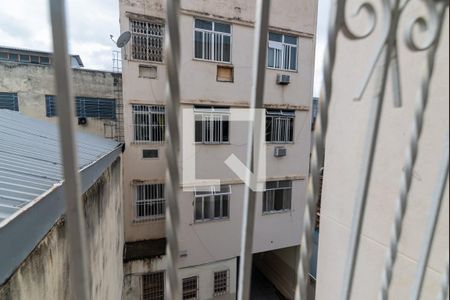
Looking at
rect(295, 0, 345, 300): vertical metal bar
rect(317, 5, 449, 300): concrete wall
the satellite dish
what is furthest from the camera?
the satellite dish

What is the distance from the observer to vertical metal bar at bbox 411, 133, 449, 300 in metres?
0.55

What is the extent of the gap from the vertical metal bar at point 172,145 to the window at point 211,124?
4.63 m

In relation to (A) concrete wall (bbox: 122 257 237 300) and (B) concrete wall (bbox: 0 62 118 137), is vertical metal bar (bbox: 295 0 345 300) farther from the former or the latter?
(B) concrete wall (bbox: 0 62 118 137)

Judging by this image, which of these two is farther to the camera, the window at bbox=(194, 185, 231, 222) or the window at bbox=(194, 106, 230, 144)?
the window at bbox=(194, 185, 231, 222)

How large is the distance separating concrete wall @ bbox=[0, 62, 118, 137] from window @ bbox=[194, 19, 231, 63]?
2.56 metres

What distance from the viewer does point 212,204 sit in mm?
5203

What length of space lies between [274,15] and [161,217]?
4.60 m

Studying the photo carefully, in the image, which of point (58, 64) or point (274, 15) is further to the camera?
point (274, 15)

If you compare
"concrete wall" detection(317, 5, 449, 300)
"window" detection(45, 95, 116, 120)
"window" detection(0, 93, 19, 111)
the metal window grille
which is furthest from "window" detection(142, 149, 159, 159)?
"concrete wall" detection(317, 5, 449, 300)

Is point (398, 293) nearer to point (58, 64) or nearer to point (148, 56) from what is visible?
point (58, 64)

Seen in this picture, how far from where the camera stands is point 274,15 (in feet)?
17.0

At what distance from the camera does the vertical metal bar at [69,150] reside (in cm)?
29

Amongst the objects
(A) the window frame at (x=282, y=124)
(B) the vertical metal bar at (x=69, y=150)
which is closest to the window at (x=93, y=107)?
(A) the window frame at (x=282, y=124)

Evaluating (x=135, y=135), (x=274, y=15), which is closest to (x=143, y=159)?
(x=135, y=135)
